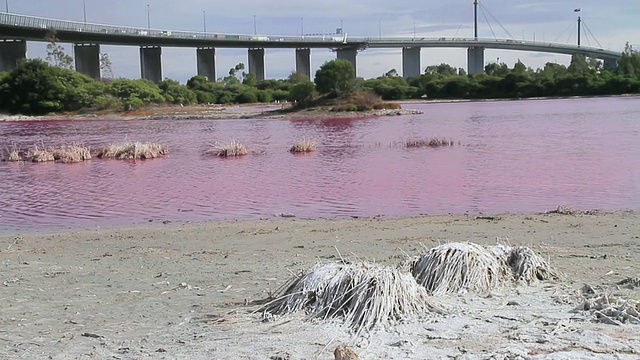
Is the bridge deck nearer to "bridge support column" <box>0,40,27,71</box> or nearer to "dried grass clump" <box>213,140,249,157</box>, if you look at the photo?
"bridge support column" <box>0,40,27,71</box>

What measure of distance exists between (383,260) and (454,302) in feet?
8.20

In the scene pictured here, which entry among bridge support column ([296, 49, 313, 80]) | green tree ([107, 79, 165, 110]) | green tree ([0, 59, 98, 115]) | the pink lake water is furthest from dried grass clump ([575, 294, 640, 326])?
bridge support column ([296, 49, 313, 80])

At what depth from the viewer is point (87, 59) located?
375 feet

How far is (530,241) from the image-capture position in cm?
951

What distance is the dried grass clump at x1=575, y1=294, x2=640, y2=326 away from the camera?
5133 millimetres

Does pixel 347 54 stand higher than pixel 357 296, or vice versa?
pixel 347 54

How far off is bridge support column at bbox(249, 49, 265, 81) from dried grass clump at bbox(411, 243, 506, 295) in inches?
5125

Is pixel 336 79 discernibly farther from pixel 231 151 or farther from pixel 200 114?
pixel 231 151

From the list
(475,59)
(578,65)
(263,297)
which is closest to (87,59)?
(475,59)

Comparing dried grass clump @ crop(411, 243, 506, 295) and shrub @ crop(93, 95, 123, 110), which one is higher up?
shrub @ crop(93, 95, 123, 110)

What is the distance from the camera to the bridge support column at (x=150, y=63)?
4776 inches

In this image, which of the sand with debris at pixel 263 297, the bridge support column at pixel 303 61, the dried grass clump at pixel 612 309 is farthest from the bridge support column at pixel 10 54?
the dried grass clump at pixel 612 309

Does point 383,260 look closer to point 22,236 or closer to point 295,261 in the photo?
point 295,261

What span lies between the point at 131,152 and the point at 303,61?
346 ft
